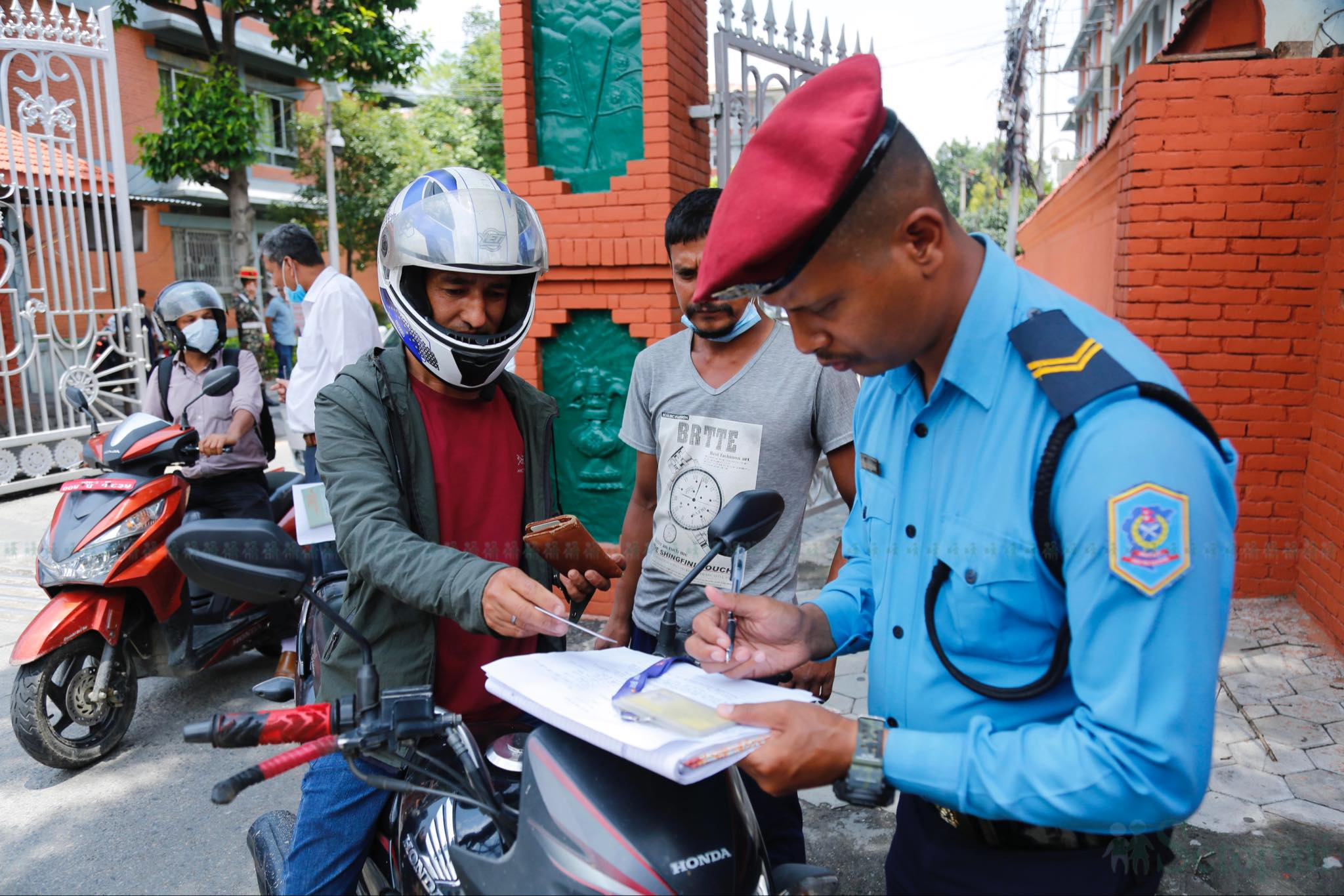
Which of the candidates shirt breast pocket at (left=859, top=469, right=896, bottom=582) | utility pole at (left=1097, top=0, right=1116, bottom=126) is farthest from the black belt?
utility pole at (left=1097, top=0, right=1116, bottom=126)

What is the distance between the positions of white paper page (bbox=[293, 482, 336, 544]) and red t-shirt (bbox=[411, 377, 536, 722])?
109 centimetres

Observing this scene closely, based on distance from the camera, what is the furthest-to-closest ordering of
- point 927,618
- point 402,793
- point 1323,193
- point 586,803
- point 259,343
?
point 259,343
point 1323,193
point 402,793
point 927,618
point 586,803

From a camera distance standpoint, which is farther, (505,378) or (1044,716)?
(505,378)

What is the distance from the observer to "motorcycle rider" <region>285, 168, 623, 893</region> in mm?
1804

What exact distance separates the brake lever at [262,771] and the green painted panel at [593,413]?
3.72 metres

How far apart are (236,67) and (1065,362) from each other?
17.3 m

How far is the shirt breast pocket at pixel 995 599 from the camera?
1187 millimetres

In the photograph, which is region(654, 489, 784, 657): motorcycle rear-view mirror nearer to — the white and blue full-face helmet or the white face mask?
the white and blue full-face helmet

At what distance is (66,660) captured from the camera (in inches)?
148

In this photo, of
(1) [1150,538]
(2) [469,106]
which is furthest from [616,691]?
(2) [469,106]

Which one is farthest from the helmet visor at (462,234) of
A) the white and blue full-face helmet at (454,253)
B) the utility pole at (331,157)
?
the utility pole at (331,157)

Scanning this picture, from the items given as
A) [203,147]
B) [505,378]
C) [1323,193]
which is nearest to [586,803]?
[505,378]

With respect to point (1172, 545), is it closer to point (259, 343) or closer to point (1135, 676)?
point (1135, 676)

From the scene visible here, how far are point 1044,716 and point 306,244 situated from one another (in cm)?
592
